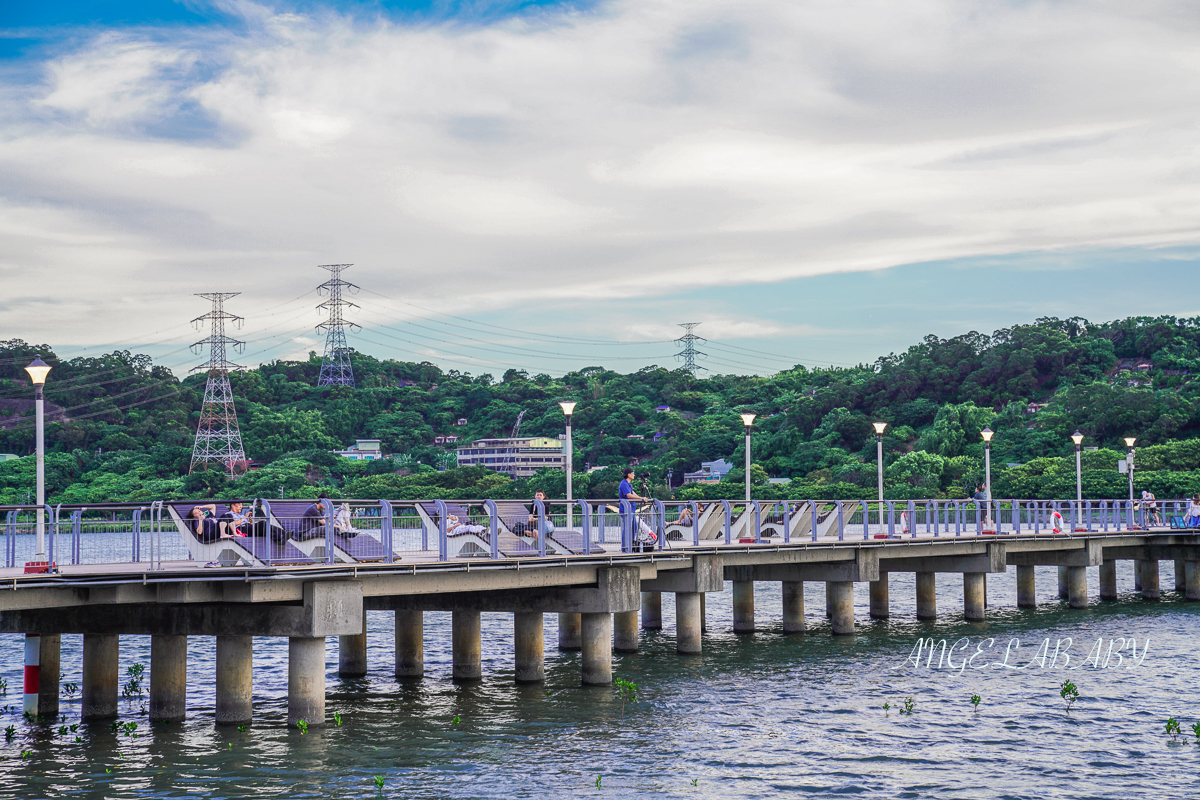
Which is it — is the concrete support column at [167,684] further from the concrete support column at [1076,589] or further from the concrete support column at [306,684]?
the concrete support column at [1076,589]

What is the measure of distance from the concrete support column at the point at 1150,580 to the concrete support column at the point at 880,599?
13.1 m

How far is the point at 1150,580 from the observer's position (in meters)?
50.6

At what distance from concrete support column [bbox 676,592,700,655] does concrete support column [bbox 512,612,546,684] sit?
5.65 m

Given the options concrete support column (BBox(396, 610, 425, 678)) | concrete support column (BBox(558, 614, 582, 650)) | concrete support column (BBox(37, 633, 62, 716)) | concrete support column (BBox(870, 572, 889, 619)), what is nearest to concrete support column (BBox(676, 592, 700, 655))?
concrete support column (BBox(558, 614, 582, 650))

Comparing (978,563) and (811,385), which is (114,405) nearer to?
(811,385)

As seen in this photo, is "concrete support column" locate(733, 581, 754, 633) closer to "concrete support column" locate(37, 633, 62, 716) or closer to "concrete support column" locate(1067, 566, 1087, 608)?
"concrete support column" locate(1067, 566, 1087, 608)

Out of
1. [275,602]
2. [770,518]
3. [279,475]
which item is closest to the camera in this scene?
[275,602]

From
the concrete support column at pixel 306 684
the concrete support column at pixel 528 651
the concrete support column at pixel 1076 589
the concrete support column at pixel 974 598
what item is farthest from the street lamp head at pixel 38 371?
the concrete support column at pixel 1076 589

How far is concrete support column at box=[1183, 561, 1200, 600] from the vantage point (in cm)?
5047

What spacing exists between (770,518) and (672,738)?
1296cm

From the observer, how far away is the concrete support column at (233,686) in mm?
22938

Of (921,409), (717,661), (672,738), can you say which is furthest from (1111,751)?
(921,409)

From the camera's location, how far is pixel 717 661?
109ft

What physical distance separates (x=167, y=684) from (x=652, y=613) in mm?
18861
